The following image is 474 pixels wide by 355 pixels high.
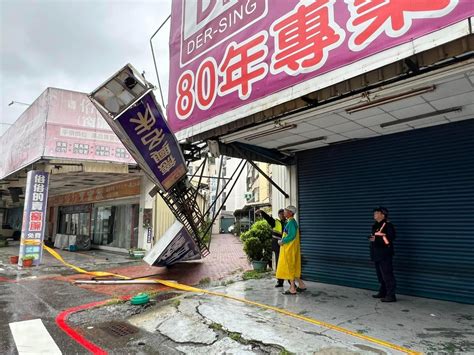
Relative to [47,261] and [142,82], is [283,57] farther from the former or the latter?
[47,261]

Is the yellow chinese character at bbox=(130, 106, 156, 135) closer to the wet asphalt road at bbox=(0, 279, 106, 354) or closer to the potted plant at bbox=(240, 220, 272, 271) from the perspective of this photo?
the wet asphalt road at bbox=(0, 279, 106, 354)

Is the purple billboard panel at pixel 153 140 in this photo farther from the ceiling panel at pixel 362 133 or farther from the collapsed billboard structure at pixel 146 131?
the ceiling panel at pixel 362 133

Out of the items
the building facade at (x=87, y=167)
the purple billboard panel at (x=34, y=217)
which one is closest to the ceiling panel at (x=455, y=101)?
the building facade at (x=87, y=167)

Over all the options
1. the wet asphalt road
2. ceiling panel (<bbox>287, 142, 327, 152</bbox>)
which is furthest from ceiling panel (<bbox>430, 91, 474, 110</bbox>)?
the wet asphalt road

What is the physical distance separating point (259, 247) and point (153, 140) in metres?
4.67

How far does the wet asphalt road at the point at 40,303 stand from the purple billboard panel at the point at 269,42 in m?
4.20

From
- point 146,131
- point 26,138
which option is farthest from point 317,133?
point 26,138

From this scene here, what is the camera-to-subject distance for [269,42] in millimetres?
5023

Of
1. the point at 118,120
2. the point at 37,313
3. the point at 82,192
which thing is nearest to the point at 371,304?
the point at 118,120

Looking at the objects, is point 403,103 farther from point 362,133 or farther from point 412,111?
point 362,133

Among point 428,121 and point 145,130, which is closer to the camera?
point 428,121

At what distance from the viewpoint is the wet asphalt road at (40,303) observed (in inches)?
174

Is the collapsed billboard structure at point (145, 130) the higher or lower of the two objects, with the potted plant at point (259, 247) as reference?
higher

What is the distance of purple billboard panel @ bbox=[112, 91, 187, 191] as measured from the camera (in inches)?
210
